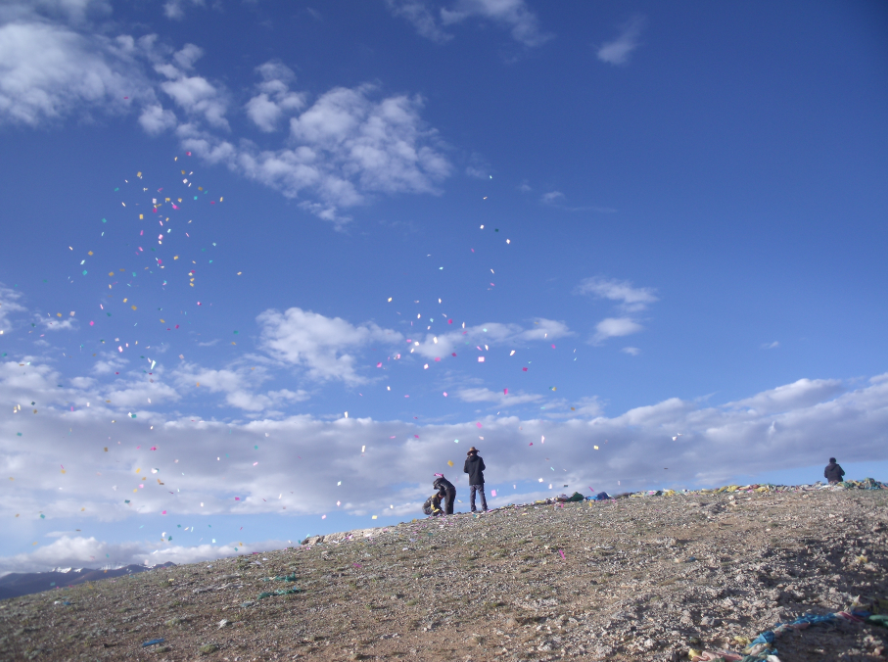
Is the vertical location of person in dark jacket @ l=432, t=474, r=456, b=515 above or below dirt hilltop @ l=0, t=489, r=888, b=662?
above

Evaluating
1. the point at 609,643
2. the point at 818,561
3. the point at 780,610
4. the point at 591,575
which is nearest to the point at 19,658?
the point at 609,643

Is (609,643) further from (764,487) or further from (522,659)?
(764,487)

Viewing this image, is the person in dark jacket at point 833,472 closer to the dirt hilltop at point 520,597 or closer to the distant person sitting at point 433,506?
the dirt hilltop at point 520,597

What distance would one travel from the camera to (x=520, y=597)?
25.7 ft

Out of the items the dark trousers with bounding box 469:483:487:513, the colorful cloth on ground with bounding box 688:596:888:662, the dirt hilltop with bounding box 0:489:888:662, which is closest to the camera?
the colorful cloth on ground with bounding box 688:596:888:662

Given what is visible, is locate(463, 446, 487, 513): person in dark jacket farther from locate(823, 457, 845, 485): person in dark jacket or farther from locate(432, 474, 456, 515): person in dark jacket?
locate(823, 457, 845, 485): person in dark jacket

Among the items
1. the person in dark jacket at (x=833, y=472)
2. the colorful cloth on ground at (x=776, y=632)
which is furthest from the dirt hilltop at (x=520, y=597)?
the person in dark jacket at (x=833, y=472)

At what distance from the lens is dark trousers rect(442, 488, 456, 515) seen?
18578 millimetres

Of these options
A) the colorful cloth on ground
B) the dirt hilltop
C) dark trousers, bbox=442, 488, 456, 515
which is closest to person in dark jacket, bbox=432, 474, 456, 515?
dark trousers, bbox=442, 488, 456, 515

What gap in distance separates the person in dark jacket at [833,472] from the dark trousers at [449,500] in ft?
48.0

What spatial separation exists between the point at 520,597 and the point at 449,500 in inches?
437

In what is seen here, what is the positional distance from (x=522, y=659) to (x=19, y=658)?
6716mm

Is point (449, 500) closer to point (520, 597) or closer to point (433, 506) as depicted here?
point (433, 506)

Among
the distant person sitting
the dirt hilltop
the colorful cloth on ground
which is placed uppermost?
the distant person sitting
